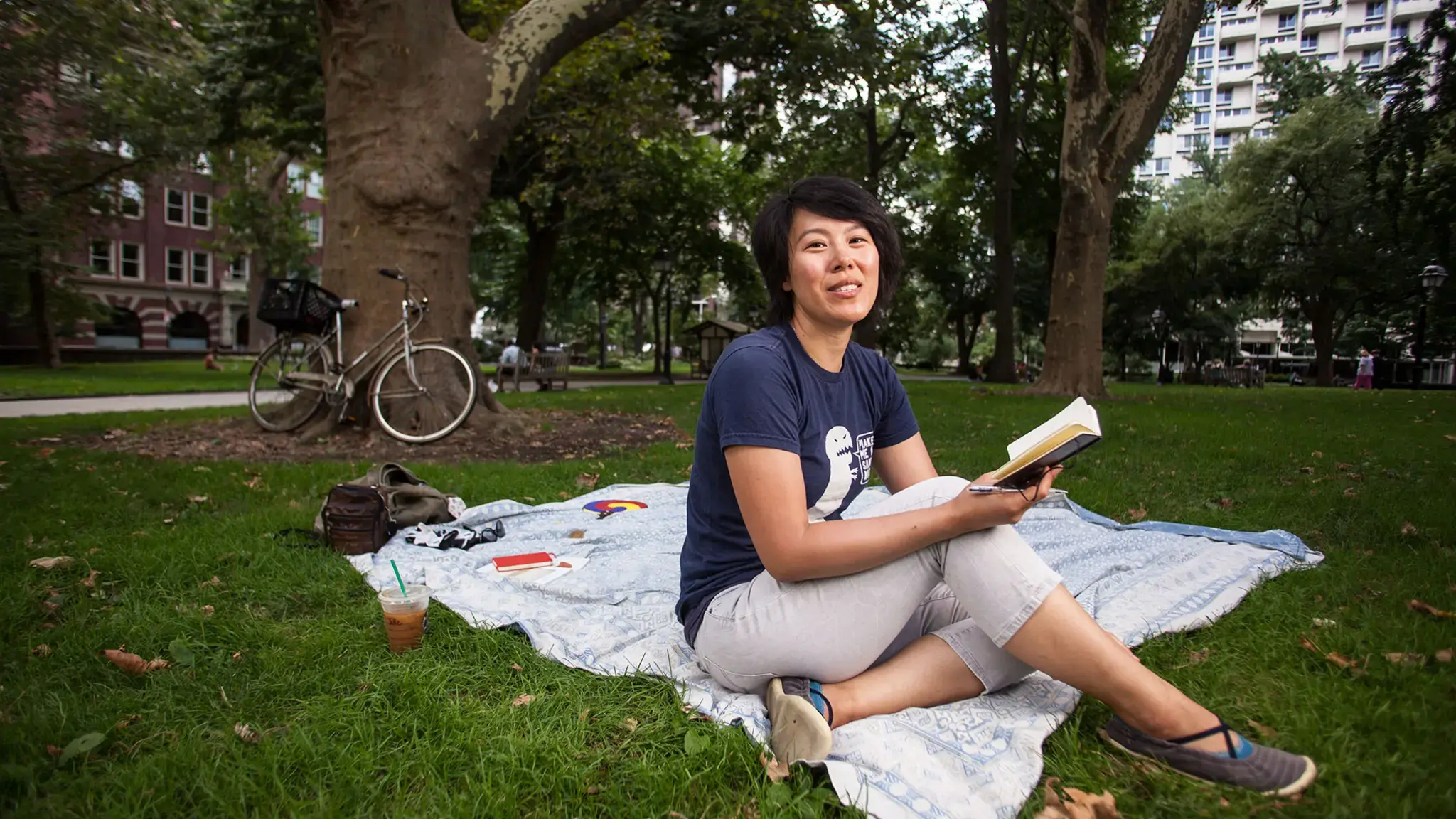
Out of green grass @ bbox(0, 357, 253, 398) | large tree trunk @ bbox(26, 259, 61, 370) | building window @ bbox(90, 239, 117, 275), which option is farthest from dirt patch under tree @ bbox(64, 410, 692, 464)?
building window @ bbox(90, 239, 117, 275)

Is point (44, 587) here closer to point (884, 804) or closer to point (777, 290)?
point (777, 290)

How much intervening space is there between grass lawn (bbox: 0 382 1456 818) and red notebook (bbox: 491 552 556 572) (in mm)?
604

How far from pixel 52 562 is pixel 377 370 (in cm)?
407

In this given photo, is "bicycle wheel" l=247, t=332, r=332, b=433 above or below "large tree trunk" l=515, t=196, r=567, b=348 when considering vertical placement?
below

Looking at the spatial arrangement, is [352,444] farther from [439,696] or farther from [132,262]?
[132,262]

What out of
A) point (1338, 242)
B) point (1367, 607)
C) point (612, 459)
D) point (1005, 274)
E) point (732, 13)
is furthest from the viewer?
point (1338, 242)

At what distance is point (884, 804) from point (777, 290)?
4.51 feet

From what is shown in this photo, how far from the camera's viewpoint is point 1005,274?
66.0ft

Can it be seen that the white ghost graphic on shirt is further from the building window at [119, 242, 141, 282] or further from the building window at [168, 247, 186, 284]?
the building window at [168, 247, 186, 284]

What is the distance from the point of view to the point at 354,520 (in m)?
4.01

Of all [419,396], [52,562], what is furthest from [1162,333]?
[52,562]

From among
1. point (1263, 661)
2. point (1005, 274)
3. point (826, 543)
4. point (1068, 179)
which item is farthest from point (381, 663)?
point (1005, 274)

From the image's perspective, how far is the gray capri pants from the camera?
6.54 ft

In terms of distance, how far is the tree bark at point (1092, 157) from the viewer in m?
11.5
